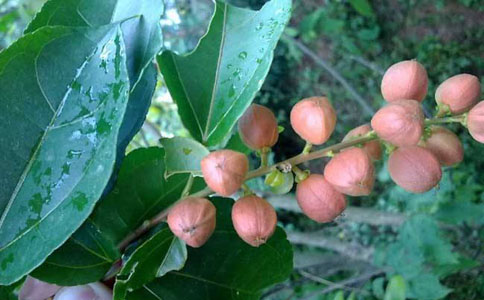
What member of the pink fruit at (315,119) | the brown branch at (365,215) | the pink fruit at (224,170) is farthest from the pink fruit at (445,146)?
the brown branch at (365,215)

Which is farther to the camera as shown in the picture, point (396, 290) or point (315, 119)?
point (396, 290)

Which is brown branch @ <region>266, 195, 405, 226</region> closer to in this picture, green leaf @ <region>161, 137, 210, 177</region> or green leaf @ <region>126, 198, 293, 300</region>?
green leaf @ <region>126, 198, 293, 300</region>

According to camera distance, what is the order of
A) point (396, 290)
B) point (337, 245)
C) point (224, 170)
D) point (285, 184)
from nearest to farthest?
point (224, 170) → point (285, 184) → point (396, 290) → point (337, 245)

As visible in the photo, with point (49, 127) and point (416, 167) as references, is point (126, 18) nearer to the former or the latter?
point (49, 127)

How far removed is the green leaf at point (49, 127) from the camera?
1.97ft

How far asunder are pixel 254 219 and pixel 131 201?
207mm

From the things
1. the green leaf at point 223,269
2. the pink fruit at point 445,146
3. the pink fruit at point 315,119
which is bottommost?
the green leaf at point 223,269

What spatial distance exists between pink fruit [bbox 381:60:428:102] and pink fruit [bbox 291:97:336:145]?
0.29 feet

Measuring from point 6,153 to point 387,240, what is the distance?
2556 millimetres

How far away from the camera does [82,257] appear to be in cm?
73

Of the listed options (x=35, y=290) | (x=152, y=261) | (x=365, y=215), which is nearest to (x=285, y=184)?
(x=152, y=261)

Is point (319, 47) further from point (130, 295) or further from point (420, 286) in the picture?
point (130, 295)

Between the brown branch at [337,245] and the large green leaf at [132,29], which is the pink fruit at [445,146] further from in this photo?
the brown branch at [337,245]

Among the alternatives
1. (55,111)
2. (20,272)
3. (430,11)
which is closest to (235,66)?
(55,111)
